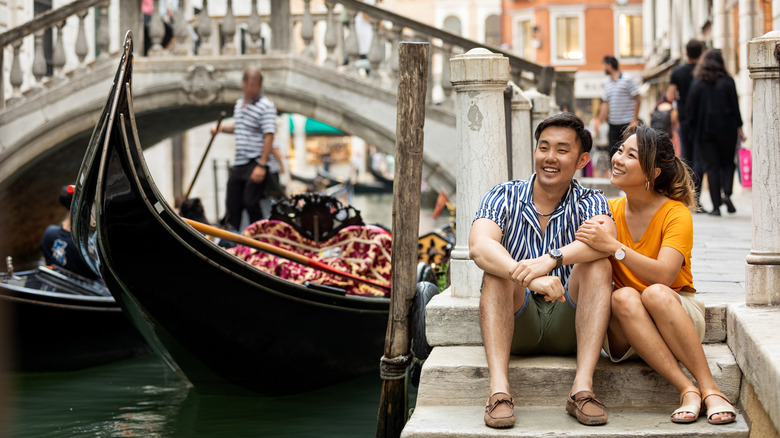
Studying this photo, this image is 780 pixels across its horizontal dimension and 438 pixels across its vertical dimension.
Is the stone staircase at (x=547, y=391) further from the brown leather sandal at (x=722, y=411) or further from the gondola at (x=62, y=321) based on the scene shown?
the gondola at (x=62, y=321)

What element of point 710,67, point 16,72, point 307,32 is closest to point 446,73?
point 307,32

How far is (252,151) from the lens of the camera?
654cm

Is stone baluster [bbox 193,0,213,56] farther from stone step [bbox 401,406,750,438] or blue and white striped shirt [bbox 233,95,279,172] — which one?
Answer: stone step [bbox 401,406,750,438]

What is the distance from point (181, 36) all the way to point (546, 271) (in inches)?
219

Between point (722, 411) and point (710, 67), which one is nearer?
point (722, 411)

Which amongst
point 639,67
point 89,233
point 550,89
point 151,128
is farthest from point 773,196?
point 639,67

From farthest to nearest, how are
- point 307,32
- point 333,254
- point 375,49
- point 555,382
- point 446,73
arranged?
1. point 307,32
2. point 375,49
3. point 446,73
4. point 333,254
5. point 555,382

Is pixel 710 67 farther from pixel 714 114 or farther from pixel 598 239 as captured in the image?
pixel 598 239

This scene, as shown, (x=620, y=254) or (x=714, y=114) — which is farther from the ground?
(x=714, y=114)

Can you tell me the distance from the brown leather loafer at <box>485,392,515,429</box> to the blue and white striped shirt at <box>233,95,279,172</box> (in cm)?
409

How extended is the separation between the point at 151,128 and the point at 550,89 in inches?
148

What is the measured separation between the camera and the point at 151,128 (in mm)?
9094

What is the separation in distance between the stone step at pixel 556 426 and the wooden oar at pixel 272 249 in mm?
2140

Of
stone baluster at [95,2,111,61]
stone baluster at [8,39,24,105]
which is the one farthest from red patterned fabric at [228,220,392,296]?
stone baluster at [8,39,24,105]
